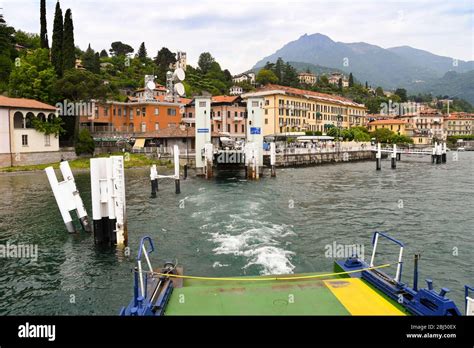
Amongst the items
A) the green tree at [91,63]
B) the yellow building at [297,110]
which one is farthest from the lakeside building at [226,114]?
the green tree at [91,63]

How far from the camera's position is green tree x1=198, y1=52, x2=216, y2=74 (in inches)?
6193

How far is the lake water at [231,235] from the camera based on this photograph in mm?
14016

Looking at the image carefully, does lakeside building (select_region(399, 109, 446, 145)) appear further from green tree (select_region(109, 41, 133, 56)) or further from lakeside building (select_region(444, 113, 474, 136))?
green tree (select_region(109, 41, 133, 56))

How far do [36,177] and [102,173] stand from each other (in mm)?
33075

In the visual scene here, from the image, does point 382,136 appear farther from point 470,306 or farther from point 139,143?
point 470,306

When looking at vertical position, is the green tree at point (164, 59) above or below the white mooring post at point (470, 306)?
above

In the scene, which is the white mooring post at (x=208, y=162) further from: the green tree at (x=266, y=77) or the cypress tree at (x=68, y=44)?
the green tree at (x=266, y=77)

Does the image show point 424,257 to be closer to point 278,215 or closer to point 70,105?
point 278,215

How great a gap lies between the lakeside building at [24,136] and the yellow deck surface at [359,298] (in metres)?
54.7

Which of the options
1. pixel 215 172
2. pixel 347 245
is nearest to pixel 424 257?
pixel 347 245

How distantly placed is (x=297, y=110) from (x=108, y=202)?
297 feet

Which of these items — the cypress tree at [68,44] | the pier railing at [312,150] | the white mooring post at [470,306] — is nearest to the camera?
the white mooring post at [470,306]

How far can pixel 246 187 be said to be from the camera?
38.1 m

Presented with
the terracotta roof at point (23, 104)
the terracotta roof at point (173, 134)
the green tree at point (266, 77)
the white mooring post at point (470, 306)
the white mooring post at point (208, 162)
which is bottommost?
the white mooring post at point (470, 306)
